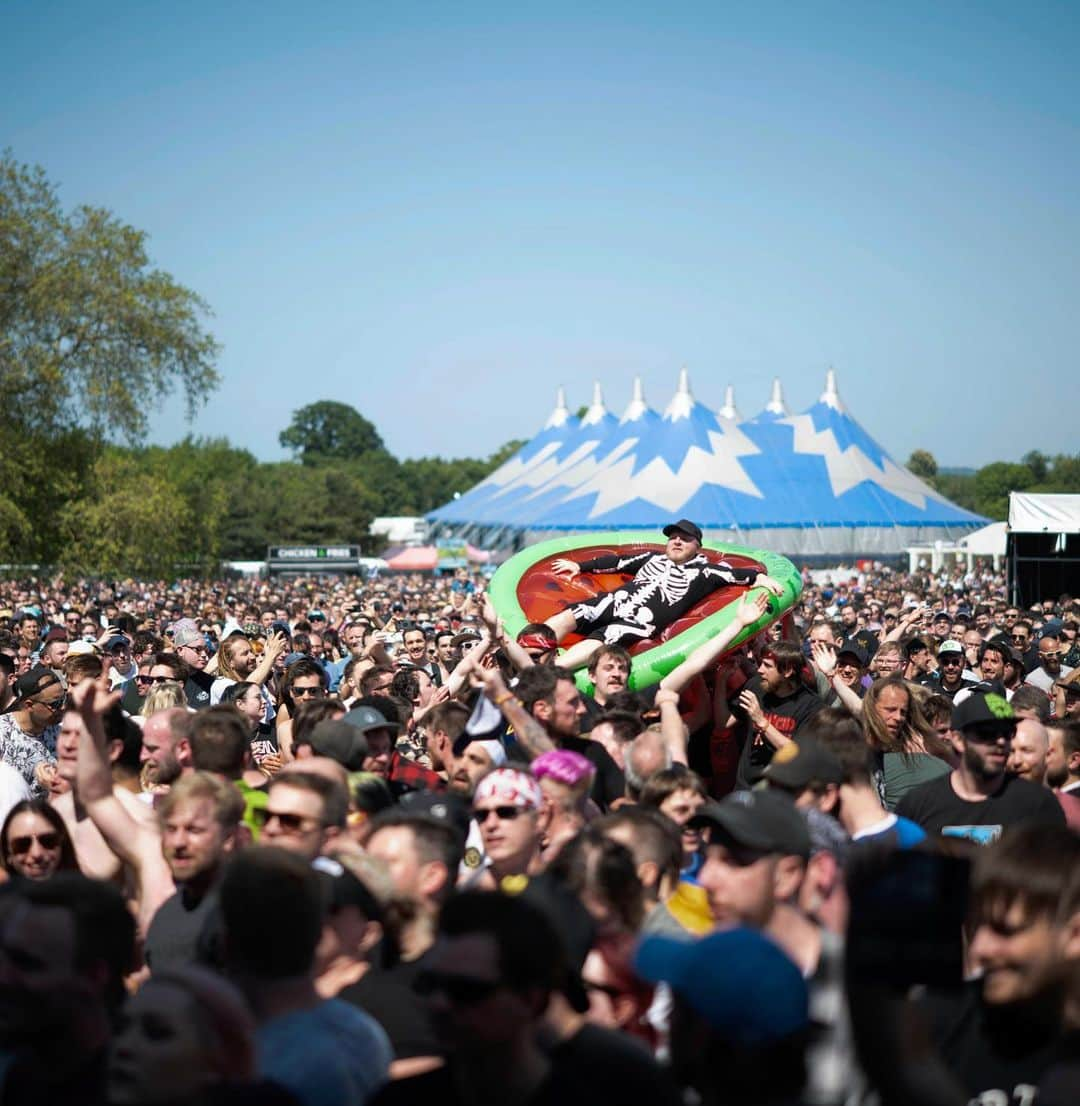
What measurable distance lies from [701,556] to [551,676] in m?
4.18

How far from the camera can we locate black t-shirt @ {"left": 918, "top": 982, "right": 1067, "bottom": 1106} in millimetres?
2881

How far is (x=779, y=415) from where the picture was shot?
62.2 m

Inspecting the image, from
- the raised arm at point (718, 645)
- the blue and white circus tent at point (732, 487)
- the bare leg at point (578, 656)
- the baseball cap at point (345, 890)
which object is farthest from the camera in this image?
the blue and white circus tent at point (732, 487)

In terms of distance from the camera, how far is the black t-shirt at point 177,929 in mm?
3889

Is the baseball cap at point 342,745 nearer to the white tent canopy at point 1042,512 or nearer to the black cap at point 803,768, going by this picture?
the black cap at point 803,768

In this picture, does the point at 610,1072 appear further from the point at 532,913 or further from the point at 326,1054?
the point at 326,1054

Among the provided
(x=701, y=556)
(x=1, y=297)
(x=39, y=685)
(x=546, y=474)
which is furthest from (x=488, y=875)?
(x=546, y=474)

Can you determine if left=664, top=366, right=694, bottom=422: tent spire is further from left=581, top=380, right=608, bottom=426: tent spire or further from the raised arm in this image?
the raised arm

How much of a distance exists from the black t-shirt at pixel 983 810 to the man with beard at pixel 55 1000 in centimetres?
315

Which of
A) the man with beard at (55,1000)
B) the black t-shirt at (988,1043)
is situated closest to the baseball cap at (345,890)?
the man with beard at (55,1000)

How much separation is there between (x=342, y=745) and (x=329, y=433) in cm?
17833

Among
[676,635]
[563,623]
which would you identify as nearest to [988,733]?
[676,635]

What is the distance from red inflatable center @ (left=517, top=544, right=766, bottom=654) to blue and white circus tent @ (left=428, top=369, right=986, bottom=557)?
3777 cm

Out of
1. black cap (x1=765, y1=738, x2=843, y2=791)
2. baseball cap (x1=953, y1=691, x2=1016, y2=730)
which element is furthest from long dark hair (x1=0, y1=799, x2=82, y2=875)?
baseball cap (x1=953, y1=691, x2=1016, y2=730)
